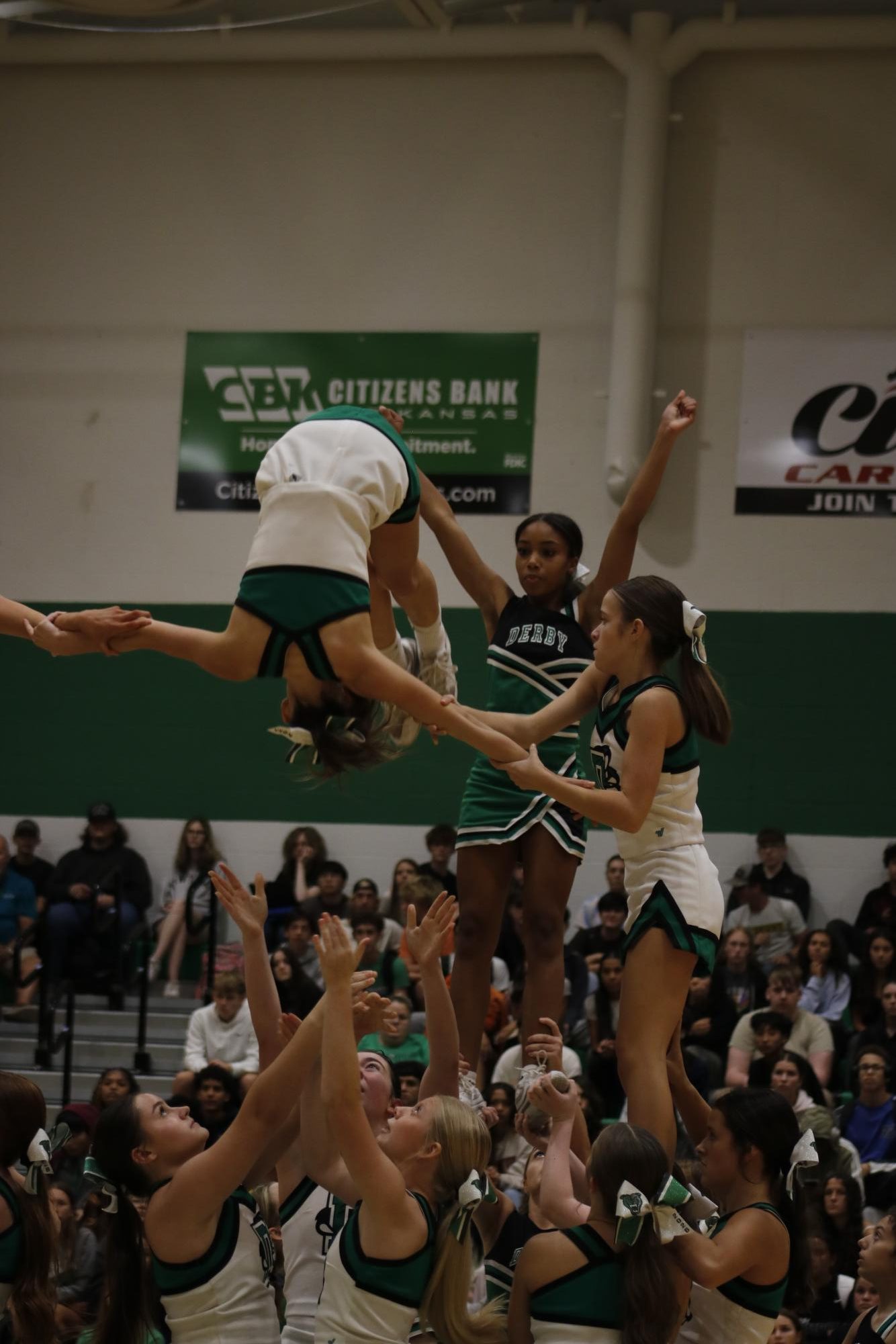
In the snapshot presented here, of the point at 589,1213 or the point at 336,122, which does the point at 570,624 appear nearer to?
the point at 589,1213

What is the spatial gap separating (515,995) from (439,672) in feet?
15.0

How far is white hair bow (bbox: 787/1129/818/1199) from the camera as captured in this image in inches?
161

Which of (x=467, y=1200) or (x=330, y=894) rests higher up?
(x=467, y=1200)

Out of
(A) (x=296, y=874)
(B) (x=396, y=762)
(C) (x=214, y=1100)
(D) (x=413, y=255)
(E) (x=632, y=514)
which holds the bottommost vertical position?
(C) (x=214, y=1100)

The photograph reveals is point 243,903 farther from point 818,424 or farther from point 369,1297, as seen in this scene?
point 818,424

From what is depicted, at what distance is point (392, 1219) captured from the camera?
12.6 ft

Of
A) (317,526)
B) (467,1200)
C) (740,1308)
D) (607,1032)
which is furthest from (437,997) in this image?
(607,1032)

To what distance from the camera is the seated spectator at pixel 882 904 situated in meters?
11.1

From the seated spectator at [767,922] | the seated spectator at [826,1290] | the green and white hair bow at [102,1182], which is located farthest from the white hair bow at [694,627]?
the seated spectator at [767,922]

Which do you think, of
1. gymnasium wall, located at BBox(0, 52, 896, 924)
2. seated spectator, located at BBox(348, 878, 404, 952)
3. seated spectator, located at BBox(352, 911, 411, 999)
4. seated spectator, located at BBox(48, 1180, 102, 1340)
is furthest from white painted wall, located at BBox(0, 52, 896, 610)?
seated spectator, located at BBox(48, 1180, 102, 1340)

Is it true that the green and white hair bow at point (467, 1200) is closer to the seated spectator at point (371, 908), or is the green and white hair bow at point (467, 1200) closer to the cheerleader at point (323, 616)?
the cheerleader at point (323, 616)

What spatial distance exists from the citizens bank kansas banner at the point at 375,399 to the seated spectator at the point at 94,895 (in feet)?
8.85

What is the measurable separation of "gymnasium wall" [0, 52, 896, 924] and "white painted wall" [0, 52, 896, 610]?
0.02m

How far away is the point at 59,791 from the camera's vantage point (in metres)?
12.9
